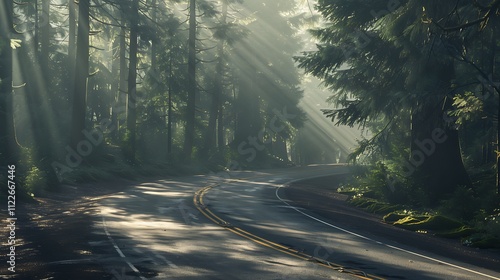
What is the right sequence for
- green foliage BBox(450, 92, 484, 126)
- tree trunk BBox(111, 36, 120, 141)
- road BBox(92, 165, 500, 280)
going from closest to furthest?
road BBox(92, 165, 500, 280) < green foliage BBox(450, 92, 484, 126) < tree trunk BBox(111, 36, 120, 141)

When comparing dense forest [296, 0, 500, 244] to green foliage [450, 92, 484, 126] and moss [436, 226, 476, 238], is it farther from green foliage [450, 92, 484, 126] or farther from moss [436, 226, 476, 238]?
moss [436, 226, 476, 238]

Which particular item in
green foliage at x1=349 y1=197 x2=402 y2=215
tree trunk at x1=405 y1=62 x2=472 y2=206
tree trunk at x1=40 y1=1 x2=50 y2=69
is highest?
tree trunk at x1=40 y1=1 x2=50 y2=69

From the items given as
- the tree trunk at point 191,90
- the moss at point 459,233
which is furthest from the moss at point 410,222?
the tree trunk at point 191,90

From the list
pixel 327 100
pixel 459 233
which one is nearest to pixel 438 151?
pixel 459 233

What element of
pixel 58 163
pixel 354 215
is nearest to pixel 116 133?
pixel 58 163

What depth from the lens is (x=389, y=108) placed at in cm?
2866

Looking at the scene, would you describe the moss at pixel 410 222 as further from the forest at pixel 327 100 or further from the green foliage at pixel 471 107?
the green foliage at pixel 471 107

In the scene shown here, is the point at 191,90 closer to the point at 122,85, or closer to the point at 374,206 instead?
the point at 122,85

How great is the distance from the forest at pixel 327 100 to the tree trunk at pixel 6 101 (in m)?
0.06

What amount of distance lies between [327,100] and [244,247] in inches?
1015

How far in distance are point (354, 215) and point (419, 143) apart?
5839 mm

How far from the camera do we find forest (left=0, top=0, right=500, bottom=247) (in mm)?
24906

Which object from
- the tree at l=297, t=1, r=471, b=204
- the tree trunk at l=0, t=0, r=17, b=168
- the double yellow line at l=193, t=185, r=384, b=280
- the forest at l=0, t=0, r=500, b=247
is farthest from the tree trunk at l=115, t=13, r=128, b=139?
the double yellow line at l=193, t=185, r=384, b=280

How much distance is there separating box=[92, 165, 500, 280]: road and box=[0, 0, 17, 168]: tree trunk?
637 cm
